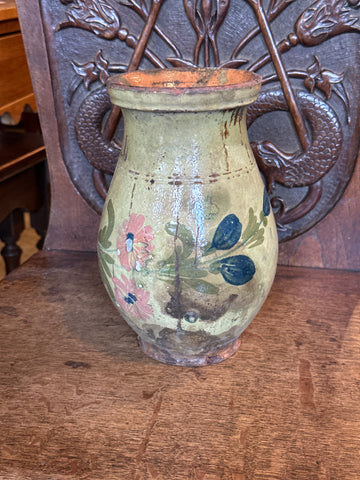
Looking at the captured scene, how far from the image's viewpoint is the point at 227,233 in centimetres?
45

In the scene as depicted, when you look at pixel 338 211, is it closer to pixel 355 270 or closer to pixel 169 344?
pixel 355 270

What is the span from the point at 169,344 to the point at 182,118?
0.70 feet

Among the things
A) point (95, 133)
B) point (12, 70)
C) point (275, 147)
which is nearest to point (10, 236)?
point (12, 70)

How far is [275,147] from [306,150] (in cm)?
4

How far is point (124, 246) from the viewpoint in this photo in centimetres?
47

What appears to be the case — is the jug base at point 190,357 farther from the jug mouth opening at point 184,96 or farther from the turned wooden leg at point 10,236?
the turned wooden leg at point 10,236

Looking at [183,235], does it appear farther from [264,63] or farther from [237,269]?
[264,63]

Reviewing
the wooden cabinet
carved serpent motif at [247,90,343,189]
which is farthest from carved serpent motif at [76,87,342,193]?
the wooden cabinet

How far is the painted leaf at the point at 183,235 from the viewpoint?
44cm

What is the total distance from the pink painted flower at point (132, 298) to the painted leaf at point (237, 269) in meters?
0.07

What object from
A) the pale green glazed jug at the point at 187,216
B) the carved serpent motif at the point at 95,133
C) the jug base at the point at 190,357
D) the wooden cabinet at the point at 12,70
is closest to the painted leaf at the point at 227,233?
the pale green glazed jug at the point at 187,216

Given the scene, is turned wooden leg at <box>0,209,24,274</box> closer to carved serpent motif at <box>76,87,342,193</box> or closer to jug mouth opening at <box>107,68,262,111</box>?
carved serpent motif at <box>76,87,342,193</box>

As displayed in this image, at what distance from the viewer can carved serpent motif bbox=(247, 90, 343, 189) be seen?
2.02 feet

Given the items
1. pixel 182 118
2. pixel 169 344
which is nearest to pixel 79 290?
pixel 169 344
